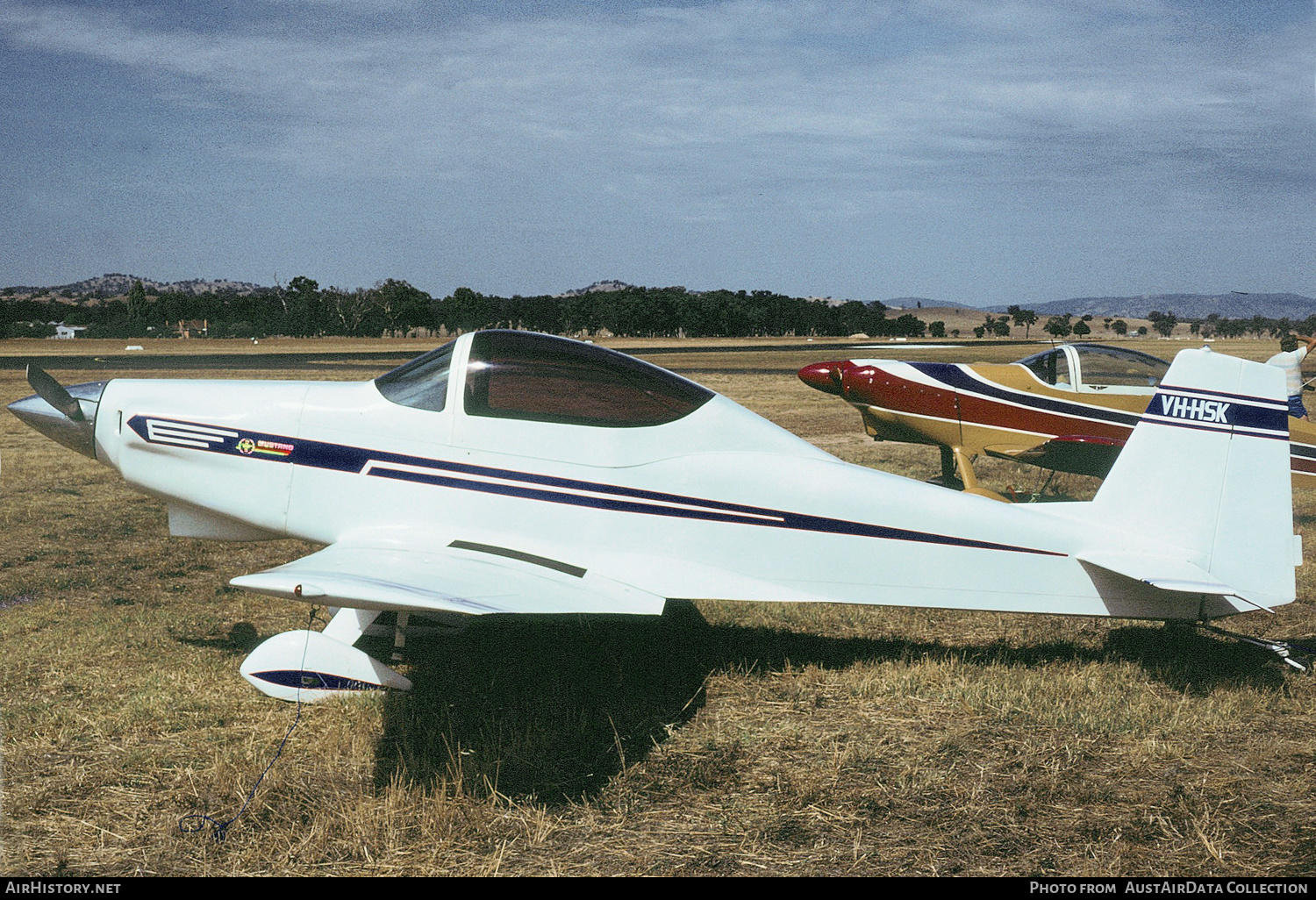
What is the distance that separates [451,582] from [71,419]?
9.75 feet

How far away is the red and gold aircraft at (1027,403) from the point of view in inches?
373

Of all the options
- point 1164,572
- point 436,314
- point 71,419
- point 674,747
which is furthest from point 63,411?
point 436,314

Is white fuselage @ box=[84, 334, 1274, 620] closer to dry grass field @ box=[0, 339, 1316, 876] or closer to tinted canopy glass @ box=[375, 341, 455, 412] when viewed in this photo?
tinted canopy glass @ box=[375, 341, 455, 412]

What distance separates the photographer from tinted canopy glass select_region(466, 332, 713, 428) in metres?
5.01

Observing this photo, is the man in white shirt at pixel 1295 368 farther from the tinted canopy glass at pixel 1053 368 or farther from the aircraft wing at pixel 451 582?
the aircraft wing at pixel 451 582

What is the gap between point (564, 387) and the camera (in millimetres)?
5035

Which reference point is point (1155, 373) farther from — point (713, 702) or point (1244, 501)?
point (713, 702)

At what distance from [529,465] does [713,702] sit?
1.70 meters

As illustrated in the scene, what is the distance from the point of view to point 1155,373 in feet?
31.8

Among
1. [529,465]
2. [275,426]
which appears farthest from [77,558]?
[529,465]

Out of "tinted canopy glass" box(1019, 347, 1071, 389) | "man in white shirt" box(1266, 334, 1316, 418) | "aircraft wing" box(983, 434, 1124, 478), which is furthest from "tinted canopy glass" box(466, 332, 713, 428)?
"man in white shirt" box(1266, 334, 1316, 418)

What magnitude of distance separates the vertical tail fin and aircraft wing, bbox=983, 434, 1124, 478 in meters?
4.19

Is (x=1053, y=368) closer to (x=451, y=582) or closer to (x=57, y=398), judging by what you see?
(x=451, y=582)

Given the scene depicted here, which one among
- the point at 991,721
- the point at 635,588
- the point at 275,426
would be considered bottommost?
the point at 991,721
